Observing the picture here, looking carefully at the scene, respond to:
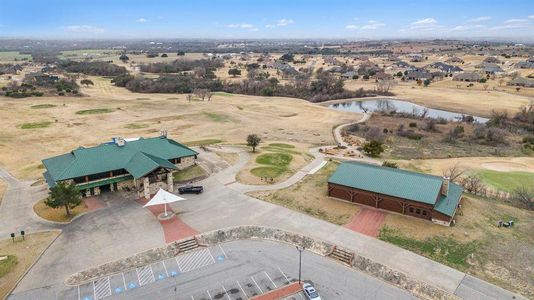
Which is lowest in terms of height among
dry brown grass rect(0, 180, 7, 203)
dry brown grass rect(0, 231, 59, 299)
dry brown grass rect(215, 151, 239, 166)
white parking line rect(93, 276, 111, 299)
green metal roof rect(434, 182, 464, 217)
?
white parking line rect(93, 276, 111, 299)

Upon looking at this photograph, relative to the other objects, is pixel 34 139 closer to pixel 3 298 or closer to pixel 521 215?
pixel 3 298

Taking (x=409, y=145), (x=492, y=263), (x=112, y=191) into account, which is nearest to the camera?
(x=492, y=263)

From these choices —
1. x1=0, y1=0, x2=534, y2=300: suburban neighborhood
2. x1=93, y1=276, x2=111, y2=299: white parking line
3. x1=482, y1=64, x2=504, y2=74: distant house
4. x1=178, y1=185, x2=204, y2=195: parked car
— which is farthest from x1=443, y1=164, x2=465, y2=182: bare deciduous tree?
x1=482, y1=64, x2=504, y2=74: distant house

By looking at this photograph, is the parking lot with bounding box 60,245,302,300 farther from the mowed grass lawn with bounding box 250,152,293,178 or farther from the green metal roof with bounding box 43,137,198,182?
the mowed grass lawn with bounding box 250,152,293,178

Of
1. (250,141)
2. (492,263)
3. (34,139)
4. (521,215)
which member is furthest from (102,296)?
(34,139)

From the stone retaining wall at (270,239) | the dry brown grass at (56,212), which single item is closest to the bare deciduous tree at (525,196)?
the stone retaining wall at (270,239)

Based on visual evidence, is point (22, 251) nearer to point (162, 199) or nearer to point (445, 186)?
point (162, 199)

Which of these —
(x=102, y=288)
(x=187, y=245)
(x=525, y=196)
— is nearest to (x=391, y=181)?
(x=525, y=196)
